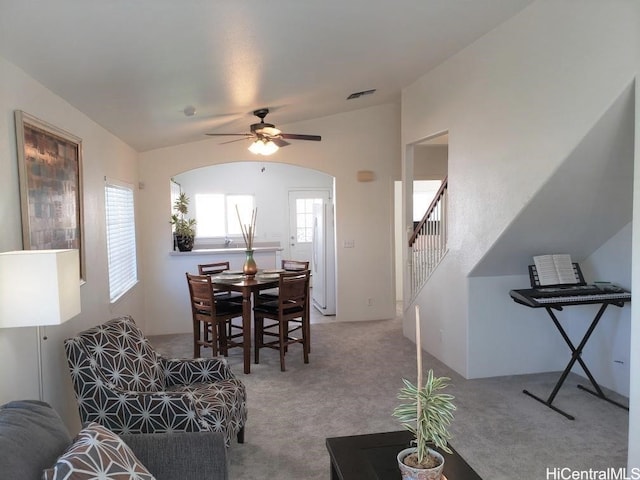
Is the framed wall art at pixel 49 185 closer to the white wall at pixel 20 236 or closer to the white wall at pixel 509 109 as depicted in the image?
the white wall at pixel 20 236

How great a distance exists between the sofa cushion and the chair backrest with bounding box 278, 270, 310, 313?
274 centimetres

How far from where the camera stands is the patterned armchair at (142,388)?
88.9 inches

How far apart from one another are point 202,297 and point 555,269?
3203 millimetres

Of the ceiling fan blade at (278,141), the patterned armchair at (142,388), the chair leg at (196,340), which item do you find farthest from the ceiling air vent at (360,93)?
the patterned armchair at (142,388)

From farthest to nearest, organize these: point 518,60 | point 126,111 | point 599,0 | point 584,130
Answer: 1. point 126,111
2. point 518,60
3. point 584,130
4. point 599,0

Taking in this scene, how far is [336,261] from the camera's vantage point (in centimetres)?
620

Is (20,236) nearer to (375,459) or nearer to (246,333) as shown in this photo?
(375,459)

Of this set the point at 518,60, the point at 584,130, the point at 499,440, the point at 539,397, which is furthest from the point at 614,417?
the point at 518,60

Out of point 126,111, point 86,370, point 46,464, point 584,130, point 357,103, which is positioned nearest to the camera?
point 46,464

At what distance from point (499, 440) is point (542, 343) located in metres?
1.58

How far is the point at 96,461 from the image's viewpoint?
1.41 meters

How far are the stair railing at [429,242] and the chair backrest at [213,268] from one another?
232cm

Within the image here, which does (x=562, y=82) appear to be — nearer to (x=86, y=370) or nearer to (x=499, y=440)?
(x=499, y=440)

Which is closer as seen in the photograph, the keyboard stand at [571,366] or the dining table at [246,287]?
the keyboard stand at [571,366]
